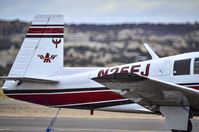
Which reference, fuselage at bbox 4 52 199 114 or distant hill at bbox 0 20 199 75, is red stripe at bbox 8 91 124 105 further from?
distant hill at bbox 0 20 199 75

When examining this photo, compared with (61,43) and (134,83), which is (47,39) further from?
(134,83)

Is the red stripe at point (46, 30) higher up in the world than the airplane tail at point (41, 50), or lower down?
higher up

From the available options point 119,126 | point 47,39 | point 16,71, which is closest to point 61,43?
point 47,39

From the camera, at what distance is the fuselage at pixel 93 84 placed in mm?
10688

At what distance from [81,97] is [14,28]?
1826cm

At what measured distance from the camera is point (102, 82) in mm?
9883

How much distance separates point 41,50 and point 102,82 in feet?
12.4

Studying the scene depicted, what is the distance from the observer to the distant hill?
26.6 metres

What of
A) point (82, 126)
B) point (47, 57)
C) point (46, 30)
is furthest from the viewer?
point (82, 126)

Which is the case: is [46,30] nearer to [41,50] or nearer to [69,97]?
[41,50]

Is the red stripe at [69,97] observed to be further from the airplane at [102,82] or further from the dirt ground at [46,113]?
the dirt ground at [46,113]

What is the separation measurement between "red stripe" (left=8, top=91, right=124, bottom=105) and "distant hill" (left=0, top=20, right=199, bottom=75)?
42.8ft

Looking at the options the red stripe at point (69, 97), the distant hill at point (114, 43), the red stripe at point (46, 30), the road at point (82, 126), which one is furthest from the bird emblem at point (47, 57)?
the distant hill at point (114, 43)

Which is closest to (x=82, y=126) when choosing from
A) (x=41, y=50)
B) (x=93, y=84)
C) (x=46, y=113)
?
(x=41, y=50)
